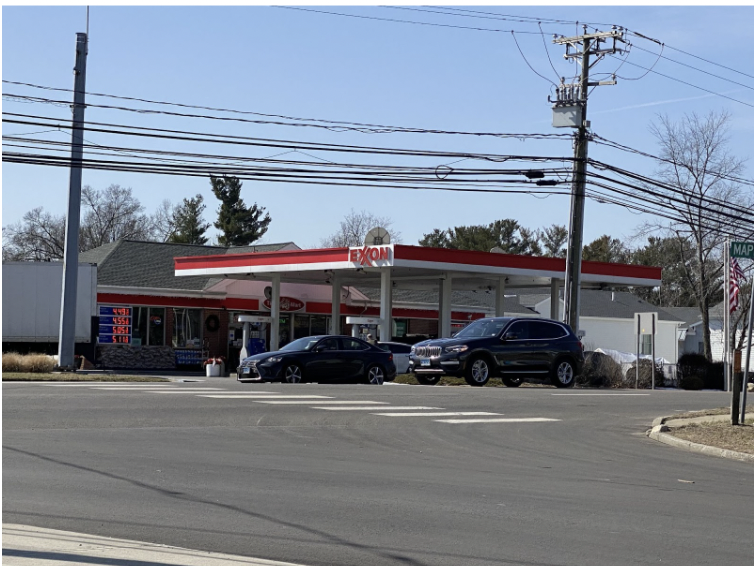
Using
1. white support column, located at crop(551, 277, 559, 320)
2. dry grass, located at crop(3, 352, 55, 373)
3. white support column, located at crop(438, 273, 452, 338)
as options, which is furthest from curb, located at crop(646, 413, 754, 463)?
white support column, located at crop(551, 277, 559, 320)

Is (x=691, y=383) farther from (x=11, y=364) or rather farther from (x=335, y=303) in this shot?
(x=11, y=364)

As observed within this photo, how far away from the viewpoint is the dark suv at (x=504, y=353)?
26109 mm

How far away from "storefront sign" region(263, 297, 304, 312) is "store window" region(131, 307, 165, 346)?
4.86m

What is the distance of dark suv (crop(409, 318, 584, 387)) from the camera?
26109 millimetres

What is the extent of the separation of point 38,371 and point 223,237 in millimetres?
62081

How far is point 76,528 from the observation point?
7.93 m

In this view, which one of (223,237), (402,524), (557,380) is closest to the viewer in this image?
(402,524)

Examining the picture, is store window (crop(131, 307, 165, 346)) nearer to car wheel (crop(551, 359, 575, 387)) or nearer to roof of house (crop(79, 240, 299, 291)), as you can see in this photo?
roof of house (crop(79, 240, 299, 291))

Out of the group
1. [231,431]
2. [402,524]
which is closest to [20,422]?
[231,431]

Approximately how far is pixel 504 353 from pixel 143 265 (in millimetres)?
24799

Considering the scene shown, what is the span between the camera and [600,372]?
1284 inches

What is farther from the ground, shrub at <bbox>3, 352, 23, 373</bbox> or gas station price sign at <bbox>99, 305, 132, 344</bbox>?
gas station price sign at <bbox>99, 305, 132, 344</bbox>

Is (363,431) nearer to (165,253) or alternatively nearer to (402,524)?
(402,524)

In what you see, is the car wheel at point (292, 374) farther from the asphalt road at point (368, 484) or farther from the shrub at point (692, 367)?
the shrub at point (692, 367)
